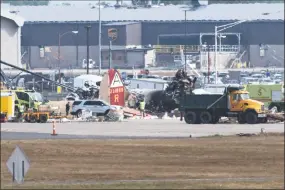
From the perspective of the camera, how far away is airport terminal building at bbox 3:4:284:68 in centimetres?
13488

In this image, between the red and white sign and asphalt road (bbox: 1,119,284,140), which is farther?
the red and white sign

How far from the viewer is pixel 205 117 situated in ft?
180

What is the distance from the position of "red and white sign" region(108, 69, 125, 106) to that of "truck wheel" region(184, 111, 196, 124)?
6109 millimetres

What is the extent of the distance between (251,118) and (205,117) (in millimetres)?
2267

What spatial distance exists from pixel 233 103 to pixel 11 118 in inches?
400

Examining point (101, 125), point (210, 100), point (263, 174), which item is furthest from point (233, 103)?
point (263, 174)

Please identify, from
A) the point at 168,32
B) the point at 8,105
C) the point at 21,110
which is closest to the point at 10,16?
the point at 21,110

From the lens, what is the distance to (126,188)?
2777 centimetres

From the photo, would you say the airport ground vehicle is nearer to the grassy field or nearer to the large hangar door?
the grassy field

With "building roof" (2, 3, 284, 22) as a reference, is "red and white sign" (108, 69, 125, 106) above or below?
below

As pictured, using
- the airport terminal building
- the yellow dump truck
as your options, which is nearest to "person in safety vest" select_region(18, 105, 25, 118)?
the yellow dump truck

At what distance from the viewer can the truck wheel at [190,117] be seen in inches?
2152

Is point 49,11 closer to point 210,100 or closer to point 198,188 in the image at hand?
point 210,100

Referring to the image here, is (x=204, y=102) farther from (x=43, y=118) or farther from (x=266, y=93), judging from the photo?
(x=266, y=93)
